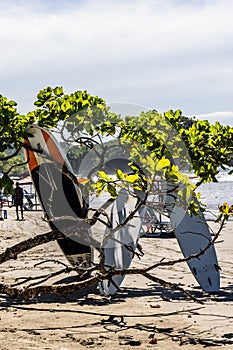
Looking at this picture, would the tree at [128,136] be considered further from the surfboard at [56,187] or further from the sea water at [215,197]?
the sea water at [215,197]

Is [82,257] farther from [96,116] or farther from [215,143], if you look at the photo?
[215,143]

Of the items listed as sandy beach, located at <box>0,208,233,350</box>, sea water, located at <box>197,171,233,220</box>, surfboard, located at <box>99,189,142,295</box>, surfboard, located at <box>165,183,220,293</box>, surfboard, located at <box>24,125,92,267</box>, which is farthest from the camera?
sea water, located at <box>197,171,233,220</box>

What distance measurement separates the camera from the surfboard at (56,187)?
32.7 ft

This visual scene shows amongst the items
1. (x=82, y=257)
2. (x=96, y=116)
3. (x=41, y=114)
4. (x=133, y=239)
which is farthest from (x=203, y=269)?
(x=41, y=114)

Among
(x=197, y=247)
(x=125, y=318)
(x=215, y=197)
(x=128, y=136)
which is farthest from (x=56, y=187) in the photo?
(x=215, y=197)

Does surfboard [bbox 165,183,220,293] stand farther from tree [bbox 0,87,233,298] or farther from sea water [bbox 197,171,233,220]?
sea water [bbox 197,171,233,220]

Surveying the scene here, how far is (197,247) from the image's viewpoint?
1266cm

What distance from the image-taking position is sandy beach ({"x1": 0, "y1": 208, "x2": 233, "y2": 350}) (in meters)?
8.14

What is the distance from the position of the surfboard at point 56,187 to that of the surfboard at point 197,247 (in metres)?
1.79

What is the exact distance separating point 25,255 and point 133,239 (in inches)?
227

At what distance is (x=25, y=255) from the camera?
17.1 metres

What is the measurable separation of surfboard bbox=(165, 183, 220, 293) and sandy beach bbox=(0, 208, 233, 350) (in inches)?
10.1

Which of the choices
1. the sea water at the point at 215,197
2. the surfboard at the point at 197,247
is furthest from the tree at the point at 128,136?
the sea water at the point at 215,197

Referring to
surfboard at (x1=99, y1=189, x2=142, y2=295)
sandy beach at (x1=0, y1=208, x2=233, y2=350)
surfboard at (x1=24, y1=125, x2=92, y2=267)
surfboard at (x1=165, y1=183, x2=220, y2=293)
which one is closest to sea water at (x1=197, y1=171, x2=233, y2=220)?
surfboard at (x1=165, y1=183, x2=220, y2=293)
